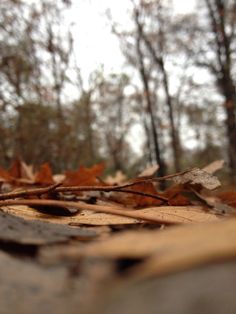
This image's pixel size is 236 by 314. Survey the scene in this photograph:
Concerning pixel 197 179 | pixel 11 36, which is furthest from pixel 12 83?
pixel 197 179

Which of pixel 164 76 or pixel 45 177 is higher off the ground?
pixel 164 76

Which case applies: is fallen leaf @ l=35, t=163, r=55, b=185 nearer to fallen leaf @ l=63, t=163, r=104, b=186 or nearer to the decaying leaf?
fallen leaf @ l=63, t=163, r=104, b=186

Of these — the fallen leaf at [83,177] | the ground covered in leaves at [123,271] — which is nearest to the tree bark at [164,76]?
the fallen leaf at [83,177]

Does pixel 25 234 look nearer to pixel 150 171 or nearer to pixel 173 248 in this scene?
pixel 173 248

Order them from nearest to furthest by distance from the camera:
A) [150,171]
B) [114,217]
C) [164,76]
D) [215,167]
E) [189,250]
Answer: [189,250], [114,217], [215,167], [150,171], [164,76]

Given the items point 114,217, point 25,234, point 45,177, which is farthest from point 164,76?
point 25,234

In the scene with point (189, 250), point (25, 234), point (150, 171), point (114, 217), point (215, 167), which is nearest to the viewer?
point (189, 250)

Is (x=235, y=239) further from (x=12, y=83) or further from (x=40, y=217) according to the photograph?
(x=12, y=83)

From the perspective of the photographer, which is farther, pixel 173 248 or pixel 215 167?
pixel 215 167

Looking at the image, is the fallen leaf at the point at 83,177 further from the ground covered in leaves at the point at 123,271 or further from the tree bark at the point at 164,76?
the tree bark at the point at 164,76
